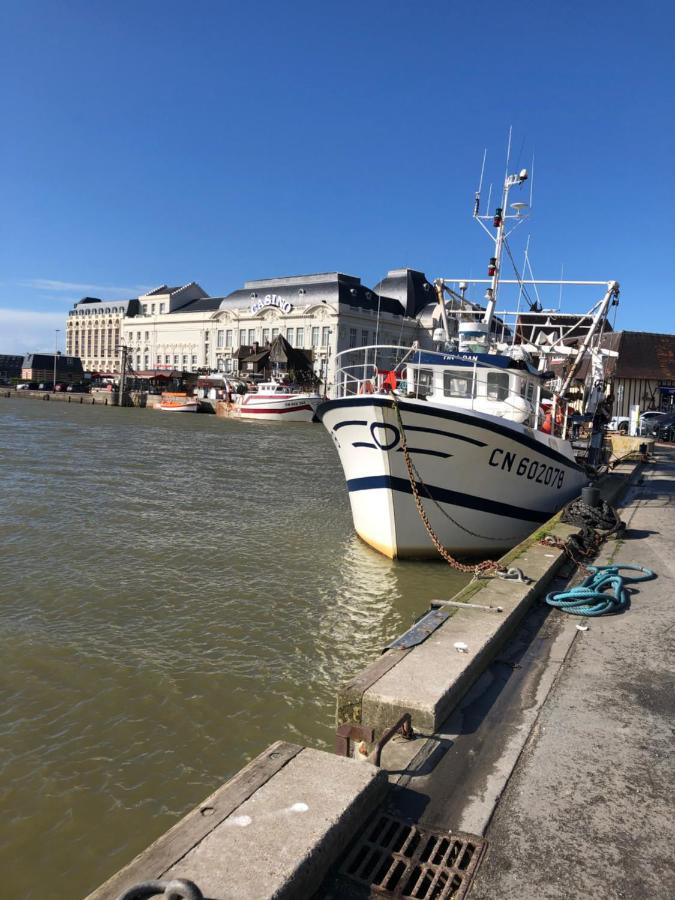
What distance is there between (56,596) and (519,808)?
7.99 m

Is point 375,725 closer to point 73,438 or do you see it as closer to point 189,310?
point 73,438

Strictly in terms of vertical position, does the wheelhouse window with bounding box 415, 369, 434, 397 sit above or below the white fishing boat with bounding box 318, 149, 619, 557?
above

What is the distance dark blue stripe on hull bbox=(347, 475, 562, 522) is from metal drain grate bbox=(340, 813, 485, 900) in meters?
8.36

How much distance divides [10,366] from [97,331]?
974 inches

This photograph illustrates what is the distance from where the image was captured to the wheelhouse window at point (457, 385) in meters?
13.5

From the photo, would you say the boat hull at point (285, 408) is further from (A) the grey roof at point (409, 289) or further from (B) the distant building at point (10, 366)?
(B) the distant building at point (10, 366)

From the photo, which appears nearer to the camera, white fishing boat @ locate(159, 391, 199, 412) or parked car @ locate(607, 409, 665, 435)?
parked car @ locate(607, 409, 665, 435)

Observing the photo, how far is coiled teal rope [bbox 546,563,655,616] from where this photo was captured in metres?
6.74

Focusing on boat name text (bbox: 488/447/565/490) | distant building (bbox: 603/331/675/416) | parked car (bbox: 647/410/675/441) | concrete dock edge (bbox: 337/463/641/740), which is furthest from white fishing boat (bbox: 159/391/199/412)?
concrete dock edge (bbox: 337/463/641/740)

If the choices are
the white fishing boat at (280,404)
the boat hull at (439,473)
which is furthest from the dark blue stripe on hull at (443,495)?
the white fishing boat at (280,404)

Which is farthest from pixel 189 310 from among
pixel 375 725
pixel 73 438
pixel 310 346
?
pixel 375 725

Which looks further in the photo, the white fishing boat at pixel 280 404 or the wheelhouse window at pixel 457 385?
the white fishing boat at pixel 280 404

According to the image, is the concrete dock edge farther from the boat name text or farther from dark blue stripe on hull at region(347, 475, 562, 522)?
the boat name text

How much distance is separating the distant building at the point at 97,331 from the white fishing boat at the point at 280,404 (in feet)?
235
